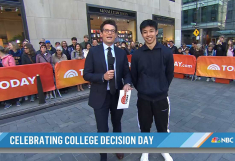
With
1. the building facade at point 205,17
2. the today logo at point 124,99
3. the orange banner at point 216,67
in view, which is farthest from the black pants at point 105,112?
the building facade at point 205,17

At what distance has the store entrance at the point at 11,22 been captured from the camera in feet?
25.8

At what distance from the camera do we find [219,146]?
128cm

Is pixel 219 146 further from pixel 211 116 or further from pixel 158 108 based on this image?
pixel 211 116

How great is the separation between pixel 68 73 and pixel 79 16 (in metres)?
5.94

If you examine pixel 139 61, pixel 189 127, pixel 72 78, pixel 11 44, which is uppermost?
pixel 11 44

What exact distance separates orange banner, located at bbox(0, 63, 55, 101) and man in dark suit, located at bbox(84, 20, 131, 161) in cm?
380

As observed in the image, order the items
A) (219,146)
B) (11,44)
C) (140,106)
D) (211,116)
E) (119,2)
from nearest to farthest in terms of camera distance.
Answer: (219,146) → (140,106) → (211,116) → (11,44) → (119,2)

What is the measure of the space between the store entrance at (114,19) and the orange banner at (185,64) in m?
4.63

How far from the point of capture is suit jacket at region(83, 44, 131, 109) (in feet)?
6.71

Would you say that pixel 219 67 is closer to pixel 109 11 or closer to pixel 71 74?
pixel 71 74

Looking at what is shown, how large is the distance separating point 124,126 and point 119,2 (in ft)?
38.1

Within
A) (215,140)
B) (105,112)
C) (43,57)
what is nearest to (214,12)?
(43,57)

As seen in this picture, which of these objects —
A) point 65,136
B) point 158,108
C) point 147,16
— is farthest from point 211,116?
point 147,16

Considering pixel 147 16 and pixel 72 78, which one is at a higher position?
pixel 147 16
